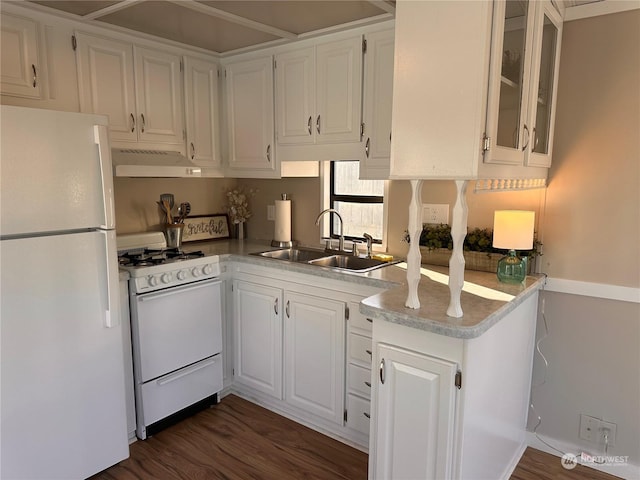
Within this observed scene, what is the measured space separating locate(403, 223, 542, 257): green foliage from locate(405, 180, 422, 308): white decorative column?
2.11 feet

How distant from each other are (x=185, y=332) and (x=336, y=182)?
4.71 feet

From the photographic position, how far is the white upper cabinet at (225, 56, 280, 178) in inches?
119

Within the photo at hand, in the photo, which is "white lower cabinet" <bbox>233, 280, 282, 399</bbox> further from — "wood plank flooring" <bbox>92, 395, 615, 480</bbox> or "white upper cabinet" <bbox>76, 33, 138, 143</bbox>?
"white upper cabinet" <bbox>76, 33, 138, 143</bbox>

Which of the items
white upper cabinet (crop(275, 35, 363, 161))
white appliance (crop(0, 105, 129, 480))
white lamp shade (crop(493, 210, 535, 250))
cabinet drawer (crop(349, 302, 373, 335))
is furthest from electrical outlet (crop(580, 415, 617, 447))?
white appliance (crop(0, 105, 129, 480))

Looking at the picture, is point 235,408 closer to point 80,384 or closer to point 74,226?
point 80,384

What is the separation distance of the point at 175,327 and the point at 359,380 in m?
1.11

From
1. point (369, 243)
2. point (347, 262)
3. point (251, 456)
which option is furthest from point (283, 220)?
point (251, 456)

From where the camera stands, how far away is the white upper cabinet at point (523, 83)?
62.6 inches

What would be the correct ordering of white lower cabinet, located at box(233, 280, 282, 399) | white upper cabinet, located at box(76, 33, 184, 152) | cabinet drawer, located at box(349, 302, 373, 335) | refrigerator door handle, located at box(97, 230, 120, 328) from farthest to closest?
white lower cabinet, located at box(233, 280, 282, 399)
white upper cabinet, located at box(76, 33, 184, 152)
cabinet drawer, located at box(349, 302, 373, 335)
refrigerator door handle, located at box(97, 230, 120, 328)

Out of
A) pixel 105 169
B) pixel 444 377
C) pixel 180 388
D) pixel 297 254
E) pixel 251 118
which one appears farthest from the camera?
pixel 297 254

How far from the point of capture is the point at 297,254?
10.6 feet

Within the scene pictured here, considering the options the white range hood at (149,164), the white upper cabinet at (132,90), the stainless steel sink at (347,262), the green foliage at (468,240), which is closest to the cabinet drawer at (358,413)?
the stainless steel sink at (347,262)

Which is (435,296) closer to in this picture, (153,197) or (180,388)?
(180,388)

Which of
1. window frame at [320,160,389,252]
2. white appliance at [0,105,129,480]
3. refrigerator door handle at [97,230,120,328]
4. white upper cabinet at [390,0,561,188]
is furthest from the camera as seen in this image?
window frame at [320,160,389,252]
